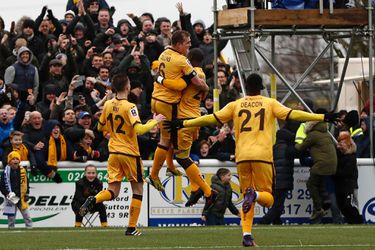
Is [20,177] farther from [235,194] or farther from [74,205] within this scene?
[235,194]

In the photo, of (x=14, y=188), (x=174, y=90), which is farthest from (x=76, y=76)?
(x=174, y=90)

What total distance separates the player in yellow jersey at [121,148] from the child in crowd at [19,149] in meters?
5.39

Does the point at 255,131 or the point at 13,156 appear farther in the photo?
the point at 13,156

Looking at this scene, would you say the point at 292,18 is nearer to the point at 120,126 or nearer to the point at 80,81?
the point at 80,81

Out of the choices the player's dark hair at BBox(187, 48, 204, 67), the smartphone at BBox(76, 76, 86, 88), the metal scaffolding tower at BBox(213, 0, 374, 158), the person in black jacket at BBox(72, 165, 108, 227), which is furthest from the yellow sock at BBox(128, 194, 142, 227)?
the smartphone at BBox(76, 76, 86, 88)

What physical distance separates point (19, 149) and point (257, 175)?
8478mm

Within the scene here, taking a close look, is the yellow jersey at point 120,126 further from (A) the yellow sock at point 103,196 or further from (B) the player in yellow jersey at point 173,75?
(B) the player in yellow jersey at point 173,75

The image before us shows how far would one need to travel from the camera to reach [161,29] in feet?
98.5

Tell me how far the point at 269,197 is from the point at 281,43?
5134 cm

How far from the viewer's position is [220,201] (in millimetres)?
26297

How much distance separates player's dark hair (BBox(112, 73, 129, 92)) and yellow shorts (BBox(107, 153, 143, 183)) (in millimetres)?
1041

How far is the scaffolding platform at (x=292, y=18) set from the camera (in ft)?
86.6

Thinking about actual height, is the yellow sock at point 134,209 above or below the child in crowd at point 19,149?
below

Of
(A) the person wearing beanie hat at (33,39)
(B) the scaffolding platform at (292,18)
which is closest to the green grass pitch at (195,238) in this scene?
(B) the scaffolding platform at (292,18)
